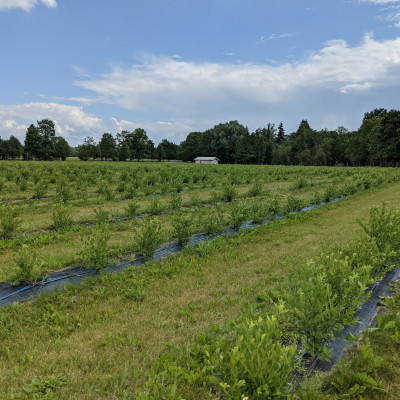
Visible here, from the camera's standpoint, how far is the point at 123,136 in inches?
3438

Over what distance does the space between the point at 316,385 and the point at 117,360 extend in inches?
79.0

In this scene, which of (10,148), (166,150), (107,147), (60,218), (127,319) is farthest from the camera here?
(166,150)

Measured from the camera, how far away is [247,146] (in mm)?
72000

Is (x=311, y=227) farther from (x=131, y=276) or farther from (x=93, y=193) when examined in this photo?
(x=93, y=193)

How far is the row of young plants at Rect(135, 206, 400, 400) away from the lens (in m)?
2.14

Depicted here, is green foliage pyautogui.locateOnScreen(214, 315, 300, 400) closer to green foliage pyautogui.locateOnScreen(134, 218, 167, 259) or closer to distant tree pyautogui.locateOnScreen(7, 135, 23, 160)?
green foliage pyautogui.locateOnScreen(134, 218, 167, 259)

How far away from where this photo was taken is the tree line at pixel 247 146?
56.1 m

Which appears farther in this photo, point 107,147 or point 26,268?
point 107,147

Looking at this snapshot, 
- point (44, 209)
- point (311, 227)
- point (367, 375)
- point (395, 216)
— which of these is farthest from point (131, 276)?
point (44, 209)

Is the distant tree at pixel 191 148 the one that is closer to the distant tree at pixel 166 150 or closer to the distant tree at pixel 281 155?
the distant tree at pixel 166 150

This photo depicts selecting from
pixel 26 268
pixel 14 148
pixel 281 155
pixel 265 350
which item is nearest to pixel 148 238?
pixel 26 268

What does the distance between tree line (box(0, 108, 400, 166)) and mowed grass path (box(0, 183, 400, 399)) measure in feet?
194

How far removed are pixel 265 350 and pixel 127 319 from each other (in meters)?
2.20

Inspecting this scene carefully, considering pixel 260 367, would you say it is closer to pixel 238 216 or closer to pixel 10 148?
pixel 238 216
